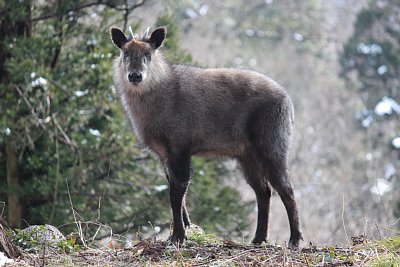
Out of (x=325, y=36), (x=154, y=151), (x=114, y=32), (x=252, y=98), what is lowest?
(x=325, y=36)

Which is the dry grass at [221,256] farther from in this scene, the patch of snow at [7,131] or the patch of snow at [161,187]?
the patch of snow at [161,187]

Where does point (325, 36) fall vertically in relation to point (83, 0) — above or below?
below

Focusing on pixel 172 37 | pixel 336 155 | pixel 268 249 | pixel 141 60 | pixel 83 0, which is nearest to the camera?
pixel 268 249

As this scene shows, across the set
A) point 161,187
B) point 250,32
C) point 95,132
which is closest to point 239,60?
point 250,32

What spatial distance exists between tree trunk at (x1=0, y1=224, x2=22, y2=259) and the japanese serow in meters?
1.54

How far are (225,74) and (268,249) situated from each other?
6.23 ft

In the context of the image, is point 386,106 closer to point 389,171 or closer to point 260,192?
point 389,171

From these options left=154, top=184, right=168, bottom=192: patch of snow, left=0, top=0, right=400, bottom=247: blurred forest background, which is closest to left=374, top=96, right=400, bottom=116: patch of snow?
left=0, top=0, right=400, bottom=247: blurred forest background

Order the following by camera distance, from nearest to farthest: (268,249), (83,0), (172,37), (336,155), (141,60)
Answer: (268,249), (141,60), (83,0), (172,37), (336,155)

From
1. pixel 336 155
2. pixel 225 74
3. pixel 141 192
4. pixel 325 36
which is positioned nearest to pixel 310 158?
pixel 336 155

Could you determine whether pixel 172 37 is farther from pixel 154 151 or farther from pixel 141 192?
pixel 154 151

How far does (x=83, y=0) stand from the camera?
1130 centimetres

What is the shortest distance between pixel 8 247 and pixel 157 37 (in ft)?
8.04

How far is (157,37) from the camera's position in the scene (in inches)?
282
